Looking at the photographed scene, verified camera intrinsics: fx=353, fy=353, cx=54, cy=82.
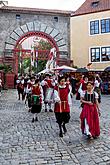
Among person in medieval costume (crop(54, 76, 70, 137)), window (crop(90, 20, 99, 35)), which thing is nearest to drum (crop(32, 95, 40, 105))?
person in medieval costume (crop(54, 76, 70, 137))

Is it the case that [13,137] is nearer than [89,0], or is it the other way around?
[13,137]

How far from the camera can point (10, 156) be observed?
801cm

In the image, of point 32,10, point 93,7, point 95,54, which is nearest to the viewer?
point 95,54

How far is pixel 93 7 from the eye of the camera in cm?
3988

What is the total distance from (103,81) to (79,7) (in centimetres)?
1316

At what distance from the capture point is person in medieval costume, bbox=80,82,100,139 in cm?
966

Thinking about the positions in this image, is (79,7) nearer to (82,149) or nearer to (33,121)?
(33,121)

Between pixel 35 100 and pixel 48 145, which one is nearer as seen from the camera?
pixel 48 145

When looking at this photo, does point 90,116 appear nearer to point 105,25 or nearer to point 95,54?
point 105,25

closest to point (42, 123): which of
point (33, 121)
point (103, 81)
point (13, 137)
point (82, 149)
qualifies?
point (33, 121)

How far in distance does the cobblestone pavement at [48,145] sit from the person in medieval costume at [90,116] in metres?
0.24

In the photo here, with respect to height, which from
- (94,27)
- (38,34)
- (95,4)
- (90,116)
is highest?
(95,4)

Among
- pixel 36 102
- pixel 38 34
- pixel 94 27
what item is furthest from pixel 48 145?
pixel 38 34

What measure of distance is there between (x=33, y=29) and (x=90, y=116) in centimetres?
3285
